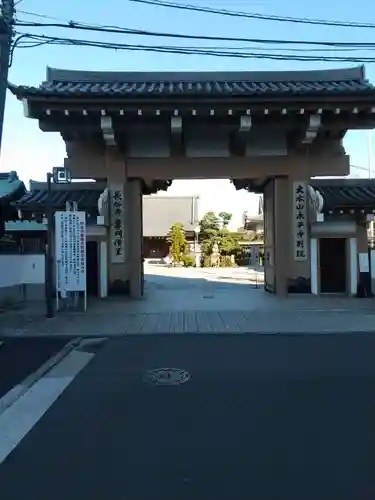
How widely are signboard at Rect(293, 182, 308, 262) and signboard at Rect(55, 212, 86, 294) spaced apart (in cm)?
657

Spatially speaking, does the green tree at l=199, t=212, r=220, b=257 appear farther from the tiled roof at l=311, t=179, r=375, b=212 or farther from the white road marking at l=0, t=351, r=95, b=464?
the white road marking at l=0, t=351, r=95, b=464

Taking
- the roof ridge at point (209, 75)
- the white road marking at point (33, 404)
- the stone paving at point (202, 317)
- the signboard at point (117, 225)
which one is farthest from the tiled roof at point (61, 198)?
the white road marking at point (33, 404)

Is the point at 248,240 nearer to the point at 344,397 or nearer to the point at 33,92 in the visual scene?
the point at 33,92

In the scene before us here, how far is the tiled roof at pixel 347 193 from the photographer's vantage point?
48.0 ft

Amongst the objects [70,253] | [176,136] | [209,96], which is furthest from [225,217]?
[70,253]

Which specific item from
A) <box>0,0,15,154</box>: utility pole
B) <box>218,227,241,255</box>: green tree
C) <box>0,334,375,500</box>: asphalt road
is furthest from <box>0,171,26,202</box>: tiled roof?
<box>218,227,241,255</box>: green tree

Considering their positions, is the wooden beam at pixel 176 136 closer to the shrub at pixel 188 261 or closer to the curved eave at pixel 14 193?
the curved eave at pixel 14 193

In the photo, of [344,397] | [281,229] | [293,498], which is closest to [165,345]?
[344,397]

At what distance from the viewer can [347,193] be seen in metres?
15.4

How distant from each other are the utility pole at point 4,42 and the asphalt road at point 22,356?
4043 mm

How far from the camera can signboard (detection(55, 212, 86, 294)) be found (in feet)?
41.6

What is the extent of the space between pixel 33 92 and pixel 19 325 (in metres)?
6.27

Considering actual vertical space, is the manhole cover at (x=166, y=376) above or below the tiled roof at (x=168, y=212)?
below

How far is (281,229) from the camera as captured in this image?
49.8ft
